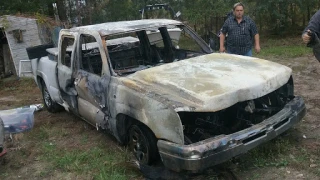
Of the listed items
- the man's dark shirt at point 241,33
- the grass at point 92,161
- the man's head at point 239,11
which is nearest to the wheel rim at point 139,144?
the grass at point 92,161

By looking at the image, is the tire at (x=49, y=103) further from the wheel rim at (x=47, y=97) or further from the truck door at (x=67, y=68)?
the truck door at (x=67, y=68)

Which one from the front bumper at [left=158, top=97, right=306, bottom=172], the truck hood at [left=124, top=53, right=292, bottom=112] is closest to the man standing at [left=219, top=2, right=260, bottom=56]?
the truck hood at [left=124, top=53, right=292, bottom=112]

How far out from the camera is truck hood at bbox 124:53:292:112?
11.5 feet

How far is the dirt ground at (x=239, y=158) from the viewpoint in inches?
154

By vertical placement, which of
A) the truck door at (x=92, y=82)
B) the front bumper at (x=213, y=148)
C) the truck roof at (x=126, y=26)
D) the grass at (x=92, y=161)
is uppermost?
the truck roof at (x=126, y=26)

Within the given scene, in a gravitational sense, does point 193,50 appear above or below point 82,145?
above

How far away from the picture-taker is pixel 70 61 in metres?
5.50

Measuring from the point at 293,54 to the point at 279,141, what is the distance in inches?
254

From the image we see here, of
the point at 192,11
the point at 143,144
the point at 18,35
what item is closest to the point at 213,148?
the point at 143,144

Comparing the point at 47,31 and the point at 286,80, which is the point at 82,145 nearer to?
the point at 286,80

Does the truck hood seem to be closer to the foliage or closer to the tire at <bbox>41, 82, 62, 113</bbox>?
the tire at <bbox>41, 82, 62, 113</bbox>

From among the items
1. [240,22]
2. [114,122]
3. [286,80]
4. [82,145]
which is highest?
[240,22]

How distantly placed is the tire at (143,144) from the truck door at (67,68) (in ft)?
5.01

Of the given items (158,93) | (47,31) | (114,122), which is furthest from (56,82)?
(47,31)
